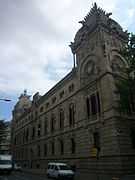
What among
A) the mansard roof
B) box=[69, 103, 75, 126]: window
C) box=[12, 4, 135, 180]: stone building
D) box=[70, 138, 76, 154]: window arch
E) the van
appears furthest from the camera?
box=[69, 103, 75, 126]: window

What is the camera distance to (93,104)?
93.3 ft

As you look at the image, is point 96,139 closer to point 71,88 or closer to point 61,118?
point 71,88

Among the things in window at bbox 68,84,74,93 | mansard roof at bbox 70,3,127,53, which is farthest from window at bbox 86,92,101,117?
mansard roof at bbox 70,3,127,53

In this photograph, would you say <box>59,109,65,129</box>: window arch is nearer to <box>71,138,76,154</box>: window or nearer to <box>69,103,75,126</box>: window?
<box>69,103,75,126</box>: window

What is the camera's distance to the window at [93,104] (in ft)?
90.0

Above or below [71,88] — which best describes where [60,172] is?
below

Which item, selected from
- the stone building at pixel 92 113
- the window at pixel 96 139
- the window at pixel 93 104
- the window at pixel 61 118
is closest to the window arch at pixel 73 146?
the stone building at pixel 92 113

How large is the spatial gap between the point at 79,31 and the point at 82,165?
19780mm

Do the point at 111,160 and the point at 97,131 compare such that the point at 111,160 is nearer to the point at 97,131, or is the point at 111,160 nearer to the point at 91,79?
the point at 97,131

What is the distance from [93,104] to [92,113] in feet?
3.92

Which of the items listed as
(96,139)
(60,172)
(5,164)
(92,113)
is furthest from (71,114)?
(60,172)

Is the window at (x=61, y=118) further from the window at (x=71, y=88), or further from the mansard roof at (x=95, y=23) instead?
the mansard roof at (x=95, y=23)

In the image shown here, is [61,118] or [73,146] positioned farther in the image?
[61,118]

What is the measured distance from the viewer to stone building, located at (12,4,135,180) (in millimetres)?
23312
